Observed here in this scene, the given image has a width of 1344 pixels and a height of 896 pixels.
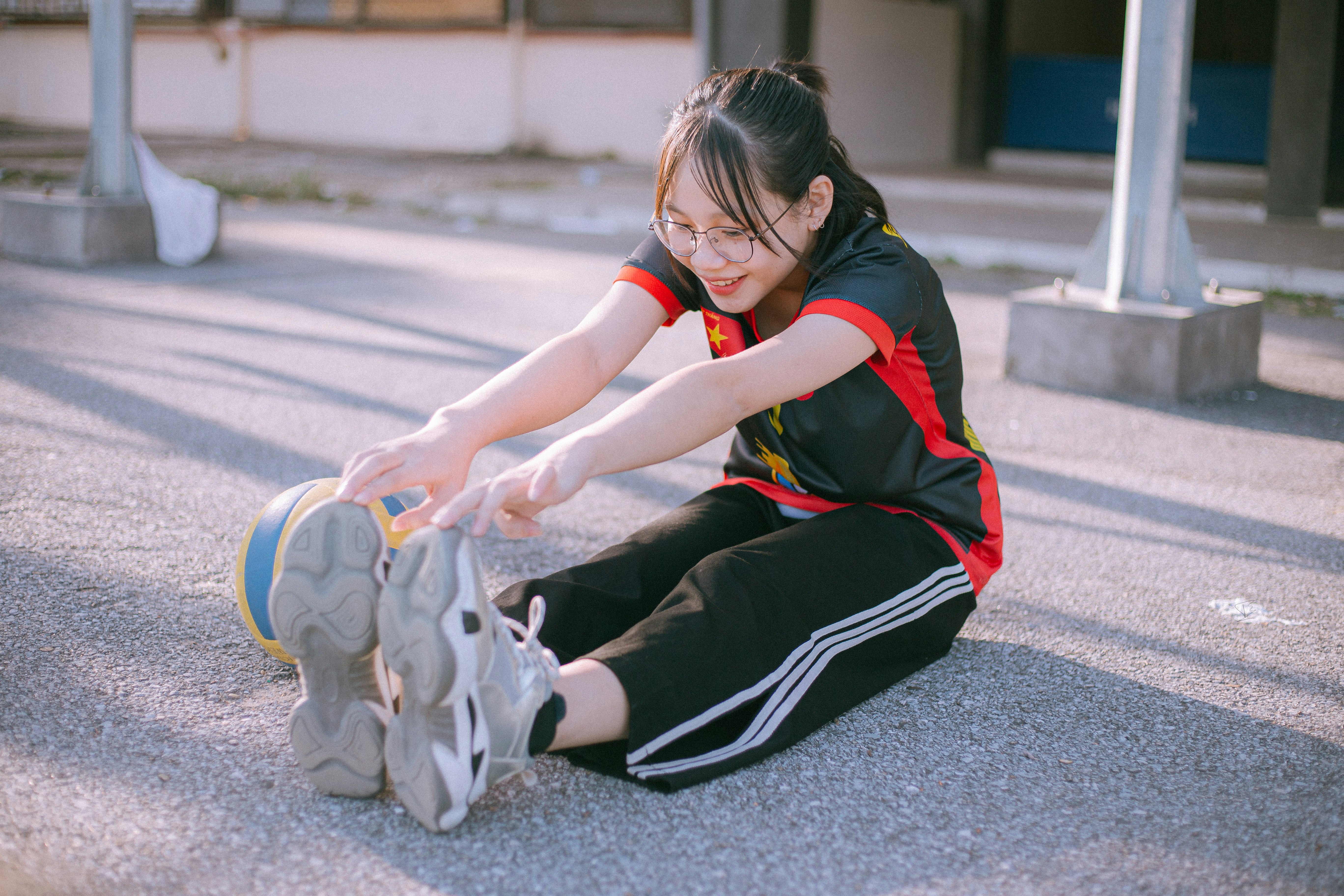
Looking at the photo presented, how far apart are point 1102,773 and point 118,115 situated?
6784 millimetres

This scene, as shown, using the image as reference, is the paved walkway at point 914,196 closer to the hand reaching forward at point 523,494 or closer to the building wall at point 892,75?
the building wall at point 892,75

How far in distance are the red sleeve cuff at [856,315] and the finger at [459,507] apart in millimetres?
693

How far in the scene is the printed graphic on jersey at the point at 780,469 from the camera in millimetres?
2406

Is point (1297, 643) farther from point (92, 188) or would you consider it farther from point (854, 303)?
point (92, 188)

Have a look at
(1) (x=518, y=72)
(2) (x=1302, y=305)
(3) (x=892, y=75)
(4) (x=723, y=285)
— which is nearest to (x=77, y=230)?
(4) (x=723, y=285)

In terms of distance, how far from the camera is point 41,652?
7.63 ft

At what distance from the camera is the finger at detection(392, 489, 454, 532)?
1860 millimetres

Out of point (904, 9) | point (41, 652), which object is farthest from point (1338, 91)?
point (41, 652)

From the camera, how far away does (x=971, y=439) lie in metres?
2.44

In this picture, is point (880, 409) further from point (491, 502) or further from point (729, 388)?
point (491, 502)

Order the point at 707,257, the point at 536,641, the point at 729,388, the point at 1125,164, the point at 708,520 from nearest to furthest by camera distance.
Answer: the point at 536,641 < the point at 729,388 < the point at 707,257 < the point at 708,520 < the point at 1125,164

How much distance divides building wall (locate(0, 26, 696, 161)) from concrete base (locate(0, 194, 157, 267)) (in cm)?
799

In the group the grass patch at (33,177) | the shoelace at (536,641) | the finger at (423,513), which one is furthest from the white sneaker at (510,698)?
the grass patch at (33,177)

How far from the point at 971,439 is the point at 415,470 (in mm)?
1154
